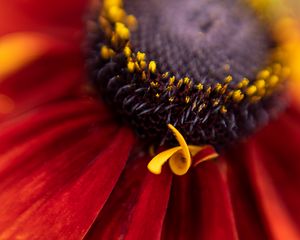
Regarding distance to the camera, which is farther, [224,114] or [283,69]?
[283,69]

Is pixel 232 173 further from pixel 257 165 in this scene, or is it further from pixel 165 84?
pixel 165 84

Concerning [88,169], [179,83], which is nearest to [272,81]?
[179,83]

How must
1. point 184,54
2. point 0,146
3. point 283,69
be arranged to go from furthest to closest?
point 283,69
point 184,54
point 0,146

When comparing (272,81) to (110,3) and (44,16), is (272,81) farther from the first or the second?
(44,16)

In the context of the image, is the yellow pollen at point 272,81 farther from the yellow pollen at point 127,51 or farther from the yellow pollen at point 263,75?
the yellow pollen at point 127,51

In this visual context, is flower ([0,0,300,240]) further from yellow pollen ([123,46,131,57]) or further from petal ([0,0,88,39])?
yellow pollen ([123,46,131,57])

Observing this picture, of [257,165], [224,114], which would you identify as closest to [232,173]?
[257,165]

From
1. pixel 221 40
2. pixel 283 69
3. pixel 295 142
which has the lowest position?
pixel 295 142

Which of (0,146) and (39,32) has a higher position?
(39,32)
